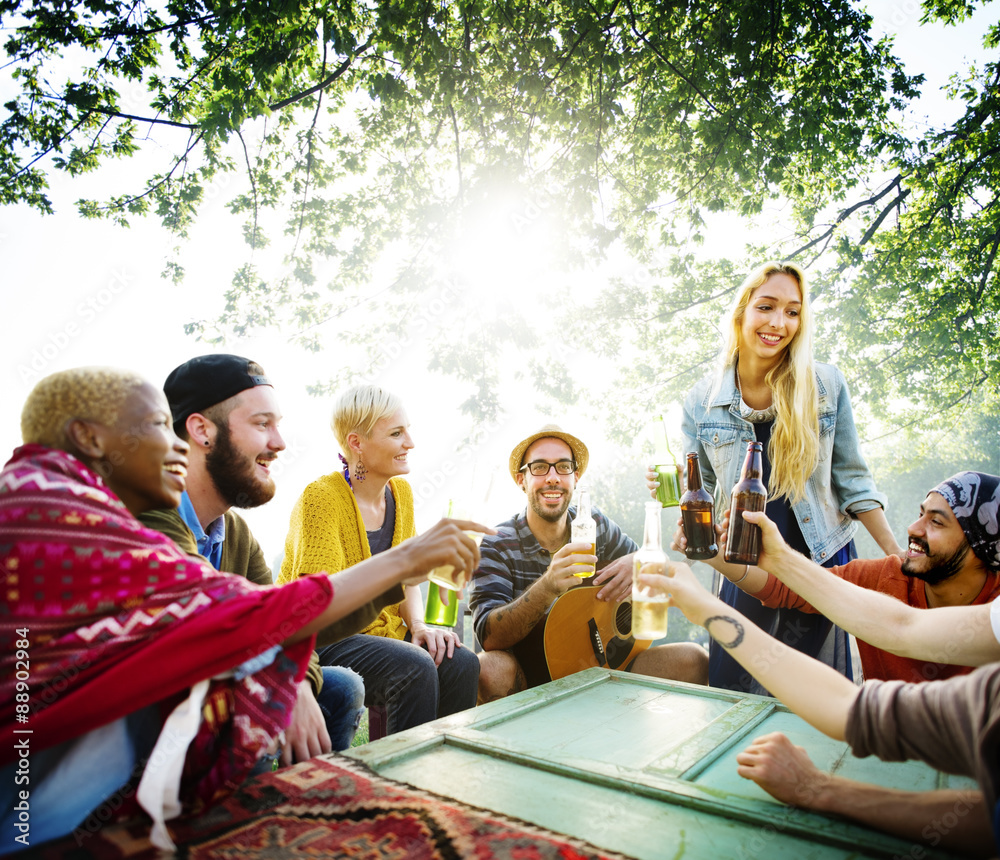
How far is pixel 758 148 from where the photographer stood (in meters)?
→ 6.60

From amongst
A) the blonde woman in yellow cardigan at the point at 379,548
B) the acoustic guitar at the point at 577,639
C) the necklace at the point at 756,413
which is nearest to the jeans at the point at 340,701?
the blonde woman in yellow cardigan at the point at 379,548

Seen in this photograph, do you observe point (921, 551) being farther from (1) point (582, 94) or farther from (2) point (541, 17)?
(1) point (582, 94)

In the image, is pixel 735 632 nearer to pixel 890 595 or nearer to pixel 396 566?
pixel 396 566

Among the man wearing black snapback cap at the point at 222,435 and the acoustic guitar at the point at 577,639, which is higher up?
the man wearing black snapback cap at the point at 222,435

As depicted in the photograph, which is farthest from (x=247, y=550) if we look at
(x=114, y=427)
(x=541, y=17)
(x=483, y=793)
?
(x=541, y=17)

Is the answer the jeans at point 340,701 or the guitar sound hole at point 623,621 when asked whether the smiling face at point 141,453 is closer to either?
the jeans at point 340,701

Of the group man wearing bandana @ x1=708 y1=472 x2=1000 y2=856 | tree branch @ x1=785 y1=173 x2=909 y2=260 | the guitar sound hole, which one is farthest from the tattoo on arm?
tree branch @ x1=785 y1=173 x2=909 y2=260

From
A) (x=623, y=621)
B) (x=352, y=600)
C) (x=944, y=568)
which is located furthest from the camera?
(x=623, y=621)

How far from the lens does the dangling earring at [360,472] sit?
12.2ft

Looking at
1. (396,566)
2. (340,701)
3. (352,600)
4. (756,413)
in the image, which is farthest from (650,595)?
(756,413)

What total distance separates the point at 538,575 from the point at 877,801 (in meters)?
2.57

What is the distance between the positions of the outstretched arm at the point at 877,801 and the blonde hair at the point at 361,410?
105 inches

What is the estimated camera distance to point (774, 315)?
3.29 meters

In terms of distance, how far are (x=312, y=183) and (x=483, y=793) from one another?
809cm
